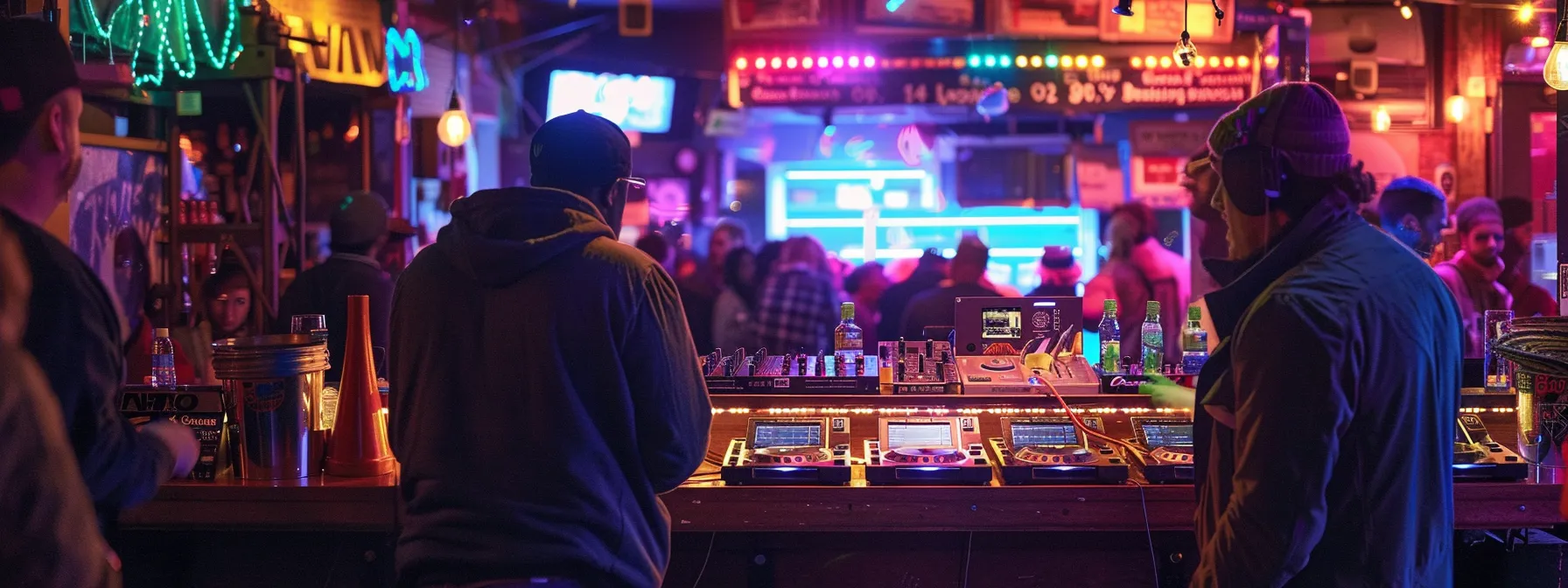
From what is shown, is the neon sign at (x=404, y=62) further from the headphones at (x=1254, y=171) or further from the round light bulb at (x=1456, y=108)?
the round light bulb at (x=1456, y=108)

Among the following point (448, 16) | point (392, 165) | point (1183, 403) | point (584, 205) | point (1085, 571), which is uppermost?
point (448, 16)

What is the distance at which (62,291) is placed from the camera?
1.60 meters

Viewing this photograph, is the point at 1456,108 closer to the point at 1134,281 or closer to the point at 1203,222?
the point at 1203,222

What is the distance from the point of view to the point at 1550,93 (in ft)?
27.9

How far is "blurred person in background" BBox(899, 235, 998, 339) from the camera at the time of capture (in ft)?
18.6

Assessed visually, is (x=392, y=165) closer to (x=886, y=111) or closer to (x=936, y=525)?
(x=886, y=111)

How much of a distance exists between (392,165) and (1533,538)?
685 centimetres

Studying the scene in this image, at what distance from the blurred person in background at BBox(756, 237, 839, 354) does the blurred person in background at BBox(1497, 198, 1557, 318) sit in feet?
9.75

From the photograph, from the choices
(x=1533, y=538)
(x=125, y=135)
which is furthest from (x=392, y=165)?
(x=1533, y=538)

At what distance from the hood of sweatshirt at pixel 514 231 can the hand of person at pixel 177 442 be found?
1.66 feet

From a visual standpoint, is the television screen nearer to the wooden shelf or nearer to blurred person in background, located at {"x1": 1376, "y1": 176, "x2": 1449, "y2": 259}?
the wooden shelf

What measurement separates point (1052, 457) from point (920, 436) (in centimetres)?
35

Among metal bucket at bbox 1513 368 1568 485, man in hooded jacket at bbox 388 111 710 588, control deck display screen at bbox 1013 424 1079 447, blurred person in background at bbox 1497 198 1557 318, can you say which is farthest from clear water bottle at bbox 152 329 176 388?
blurred person in background at bbox 1497 198 1557 318

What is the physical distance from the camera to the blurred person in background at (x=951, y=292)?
568 centimetres
